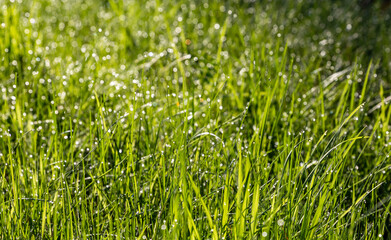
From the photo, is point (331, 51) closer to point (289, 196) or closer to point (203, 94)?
point (203, 94)

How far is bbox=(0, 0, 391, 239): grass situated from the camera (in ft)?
3.87

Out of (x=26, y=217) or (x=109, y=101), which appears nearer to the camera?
(x=26, y=217)

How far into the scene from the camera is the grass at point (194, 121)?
1181mm

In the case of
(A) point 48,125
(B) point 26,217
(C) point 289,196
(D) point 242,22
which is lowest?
(C) point 289,196

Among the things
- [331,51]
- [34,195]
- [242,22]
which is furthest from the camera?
[242,22]

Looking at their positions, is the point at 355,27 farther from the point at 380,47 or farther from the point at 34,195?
the point at 34,195

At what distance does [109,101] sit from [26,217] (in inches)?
28.2

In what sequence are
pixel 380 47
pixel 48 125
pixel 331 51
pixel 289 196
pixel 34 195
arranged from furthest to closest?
pixel 380 47 → pixel 331 51 → pixel 48 125 → pixel 34 195 → pixel 289 196

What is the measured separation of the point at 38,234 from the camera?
48.1 inches

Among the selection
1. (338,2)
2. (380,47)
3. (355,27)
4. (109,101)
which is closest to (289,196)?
(109,101)

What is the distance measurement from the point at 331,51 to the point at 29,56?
1.69 m

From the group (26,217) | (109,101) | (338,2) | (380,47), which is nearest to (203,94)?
(109,101)

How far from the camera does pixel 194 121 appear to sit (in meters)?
1.72

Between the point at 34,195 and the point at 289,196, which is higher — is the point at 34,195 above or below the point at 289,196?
above
